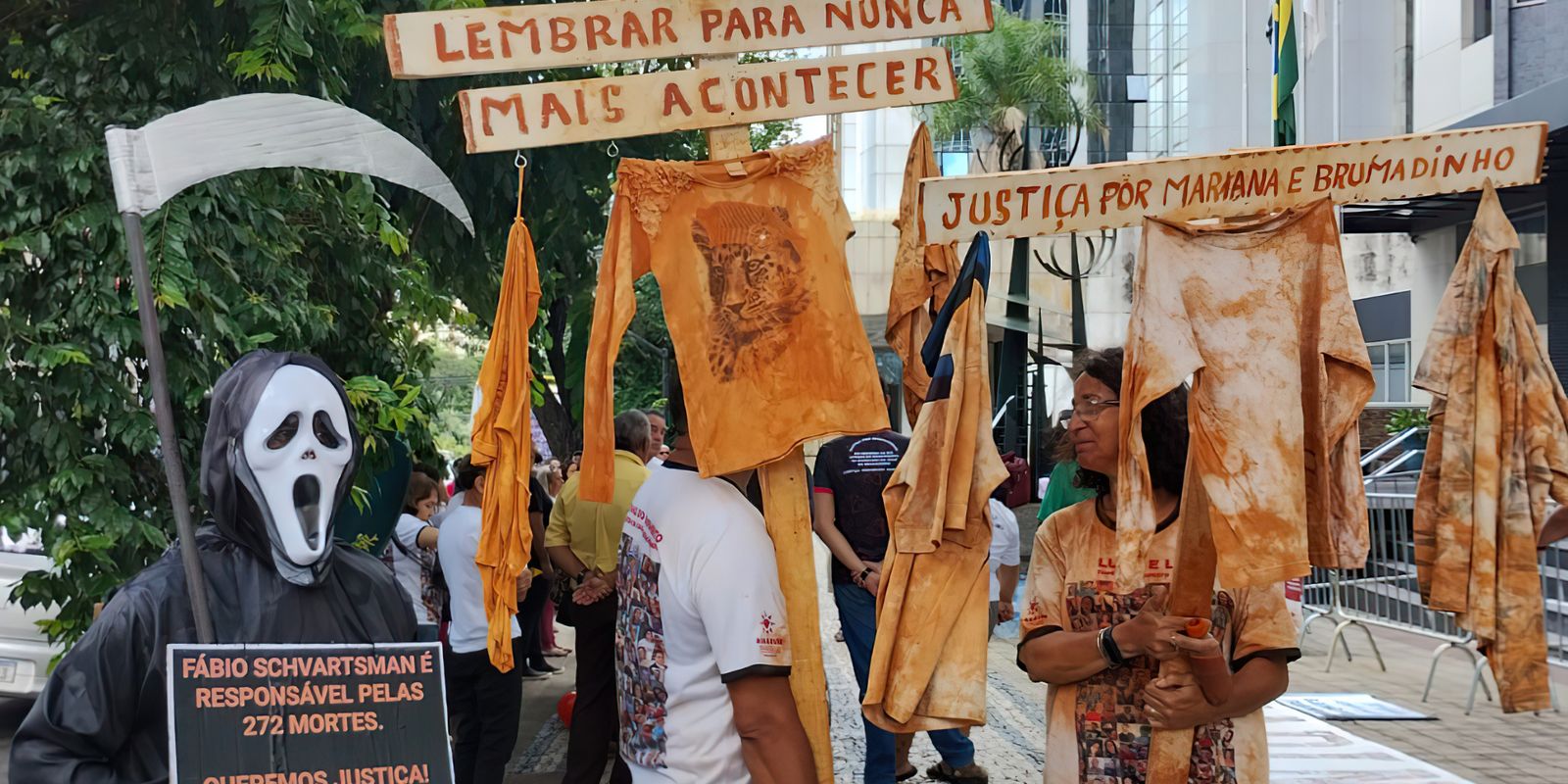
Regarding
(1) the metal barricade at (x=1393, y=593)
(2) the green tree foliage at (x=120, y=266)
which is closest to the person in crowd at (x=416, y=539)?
(2) the green tree foliage at (x=120, y=266)

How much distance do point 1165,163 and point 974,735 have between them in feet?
19.5

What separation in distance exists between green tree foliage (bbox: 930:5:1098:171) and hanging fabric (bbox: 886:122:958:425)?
846 inches

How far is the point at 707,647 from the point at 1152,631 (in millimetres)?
1022

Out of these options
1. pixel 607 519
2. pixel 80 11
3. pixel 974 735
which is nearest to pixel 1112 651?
pixel 607 519

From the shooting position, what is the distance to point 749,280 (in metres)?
3.74

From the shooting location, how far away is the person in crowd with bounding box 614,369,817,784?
3.25 meters

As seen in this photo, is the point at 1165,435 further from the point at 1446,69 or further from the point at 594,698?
the point at 1446,69

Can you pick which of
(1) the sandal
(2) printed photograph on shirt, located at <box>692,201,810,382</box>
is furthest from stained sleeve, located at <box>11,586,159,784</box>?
(1) the sandal

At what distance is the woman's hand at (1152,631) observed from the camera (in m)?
3.20

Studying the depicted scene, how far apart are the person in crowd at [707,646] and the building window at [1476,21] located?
58.1ft

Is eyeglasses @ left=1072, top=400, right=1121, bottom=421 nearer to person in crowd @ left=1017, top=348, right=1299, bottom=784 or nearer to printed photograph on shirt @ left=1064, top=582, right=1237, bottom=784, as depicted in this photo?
person in crowd @ left=1017, top=348, right=1299, bottom=784

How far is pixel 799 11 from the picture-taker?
12.2 ft

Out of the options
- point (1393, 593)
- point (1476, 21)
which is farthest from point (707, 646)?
point (1476, 21)

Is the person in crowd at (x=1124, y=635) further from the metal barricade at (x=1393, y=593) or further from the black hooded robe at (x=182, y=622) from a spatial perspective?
the metal barricade at (x=1393, y=593)
